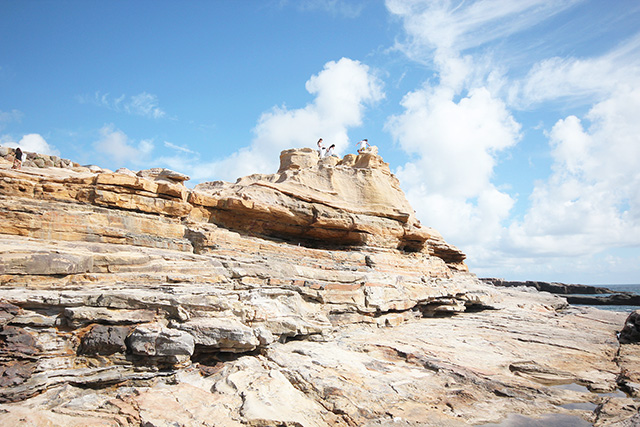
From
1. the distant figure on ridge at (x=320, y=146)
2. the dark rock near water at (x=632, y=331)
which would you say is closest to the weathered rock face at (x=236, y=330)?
the dark rock near water at (x=632, y=331)

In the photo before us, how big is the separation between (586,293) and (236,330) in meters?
78.3

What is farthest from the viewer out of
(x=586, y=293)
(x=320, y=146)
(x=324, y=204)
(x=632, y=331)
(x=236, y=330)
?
(x=586, y=293)

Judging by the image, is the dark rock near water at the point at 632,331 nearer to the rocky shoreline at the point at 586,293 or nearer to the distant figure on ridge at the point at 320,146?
the distant figure on ridge at the point at 320,146

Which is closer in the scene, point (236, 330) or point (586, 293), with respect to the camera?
point (236, 330)

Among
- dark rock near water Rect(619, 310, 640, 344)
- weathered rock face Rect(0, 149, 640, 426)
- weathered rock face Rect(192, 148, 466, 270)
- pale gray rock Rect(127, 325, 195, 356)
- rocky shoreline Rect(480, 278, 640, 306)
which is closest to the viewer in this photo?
weathered rock face Rect(0, 149, 640, 426)

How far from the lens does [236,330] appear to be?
9164 millimetres

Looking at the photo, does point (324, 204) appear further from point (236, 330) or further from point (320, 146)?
point (236, 330)

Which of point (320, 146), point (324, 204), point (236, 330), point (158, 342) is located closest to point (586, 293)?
point (320, 146)

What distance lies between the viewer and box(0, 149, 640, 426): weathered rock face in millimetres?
7324

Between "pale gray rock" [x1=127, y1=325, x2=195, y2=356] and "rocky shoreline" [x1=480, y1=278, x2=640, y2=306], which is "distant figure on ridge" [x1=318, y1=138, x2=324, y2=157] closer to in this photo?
"pale gray rock" [x1=127, y1=325, x2=195, y2=356]

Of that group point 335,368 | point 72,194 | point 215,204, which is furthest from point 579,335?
point 72,194

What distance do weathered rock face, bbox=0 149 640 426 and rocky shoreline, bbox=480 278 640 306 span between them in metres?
40.7

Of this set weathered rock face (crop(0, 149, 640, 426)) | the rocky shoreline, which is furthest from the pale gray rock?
the rocky shoreline

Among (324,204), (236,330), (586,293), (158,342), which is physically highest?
(324,204)
